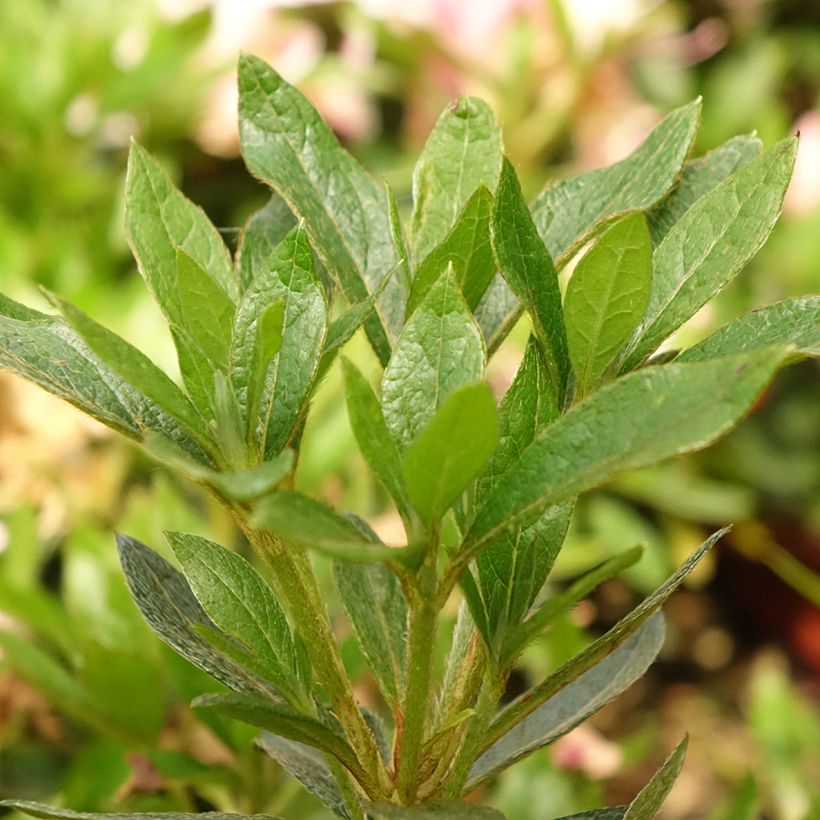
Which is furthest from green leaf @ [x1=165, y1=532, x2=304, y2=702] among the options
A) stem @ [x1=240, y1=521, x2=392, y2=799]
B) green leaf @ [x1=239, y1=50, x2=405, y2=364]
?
green leaf @ [x1=239, y1=50, x2=405, y2=364]

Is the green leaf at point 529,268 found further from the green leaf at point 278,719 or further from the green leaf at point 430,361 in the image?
the green leaf at point 278,719

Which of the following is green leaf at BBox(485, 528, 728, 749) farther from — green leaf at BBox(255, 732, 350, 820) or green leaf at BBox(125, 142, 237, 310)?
green leaf at BBox(125, 142, 237, 310)

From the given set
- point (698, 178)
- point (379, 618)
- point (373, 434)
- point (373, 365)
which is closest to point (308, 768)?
point (379, 618)

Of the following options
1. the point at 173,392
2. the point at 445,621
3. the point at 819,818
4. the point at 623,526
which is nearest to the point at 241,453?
the point at 173,392

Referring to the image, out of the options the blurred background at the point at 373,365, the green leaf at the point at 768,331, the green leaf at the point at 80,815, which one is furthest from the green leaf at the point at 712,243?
the blurred background at the point at 373,365

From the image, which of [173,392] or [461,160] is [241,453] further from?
[461,160]
